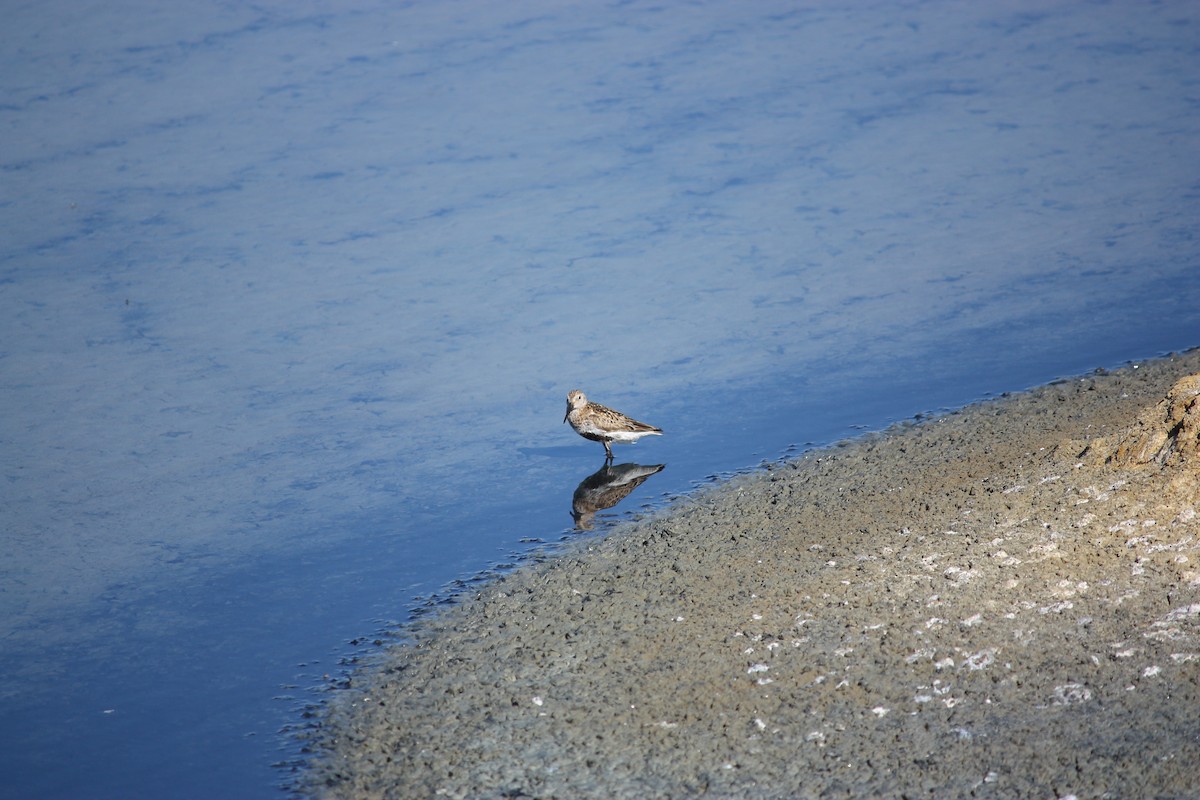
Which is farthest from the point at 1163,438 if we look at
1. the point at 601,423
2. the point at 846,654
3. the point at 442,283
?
the point at 442,283

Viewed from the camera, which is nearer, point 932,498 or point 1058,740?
point 1058,740

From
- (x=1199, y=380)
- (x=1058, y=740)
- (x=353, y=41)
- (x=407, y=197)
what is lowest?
(x=1058, y=740)

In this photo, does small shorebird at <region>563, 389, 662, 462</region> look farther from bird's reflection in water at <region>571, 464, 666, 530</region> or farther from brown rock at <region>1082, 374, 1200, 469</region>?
brown rock at <region>1082, 374, 1200, 469</region>

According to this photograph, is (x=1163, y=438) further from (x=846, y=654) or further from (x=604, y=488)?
(x=604, y=488)

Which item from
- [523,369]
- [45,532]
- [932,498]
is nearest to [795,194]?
[523,369]

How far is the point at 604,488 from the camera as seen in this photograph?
9531 mm

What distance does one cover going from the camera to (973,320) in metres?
11.7

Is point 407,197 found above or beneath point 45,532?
above

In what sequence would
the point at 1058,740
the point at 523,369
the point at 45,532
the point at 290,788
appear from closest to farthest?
the point at 1058,740 → the point at 290,788 → the point at 45,532 → the point at 523,369

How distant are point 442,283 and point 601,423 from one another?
368 cm

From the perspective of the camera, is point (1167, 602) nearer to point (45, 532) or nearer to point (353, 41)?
point (45, 532)

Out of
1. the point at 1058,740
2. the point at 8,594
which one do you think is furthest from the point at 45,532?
the point at 1058,740

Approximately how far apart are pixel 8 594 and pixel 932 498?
18.2ft

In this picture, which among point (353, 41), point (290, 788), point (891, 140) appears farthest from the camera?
point (353, 41)
